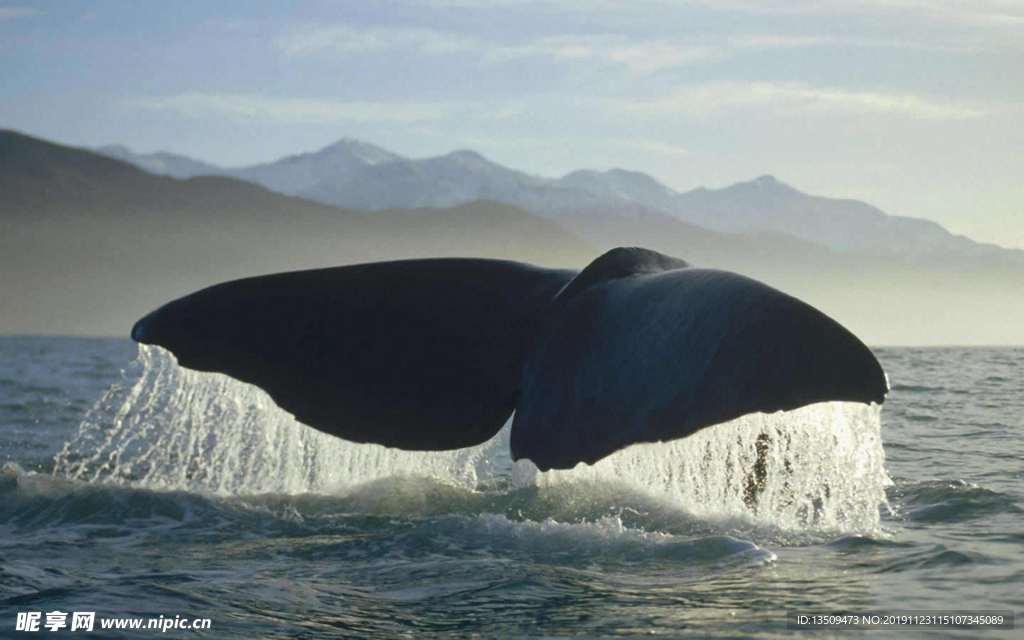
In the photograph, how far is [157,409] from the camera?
→ 60.3 feet

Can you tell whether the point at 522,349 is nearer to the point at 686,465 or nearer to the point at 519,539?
the point at 519,539

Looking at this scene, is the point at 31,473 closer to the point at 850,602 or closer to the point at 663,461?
the point at 663,461

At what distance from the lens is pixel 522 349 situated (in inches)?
215

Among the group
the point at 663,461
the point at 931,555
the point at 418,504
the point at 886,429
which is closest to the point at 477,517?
the point at 418,504

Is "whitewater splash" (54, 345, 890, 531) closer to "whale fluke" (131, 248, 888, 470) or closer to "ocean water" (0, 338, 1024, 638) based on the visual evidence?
"ocean water" (0, 338, 1024, 638)

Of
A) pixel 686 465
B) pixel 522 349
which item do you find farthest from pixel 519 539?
pixel 522 349

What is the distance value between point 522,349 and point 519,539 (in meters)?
1.12

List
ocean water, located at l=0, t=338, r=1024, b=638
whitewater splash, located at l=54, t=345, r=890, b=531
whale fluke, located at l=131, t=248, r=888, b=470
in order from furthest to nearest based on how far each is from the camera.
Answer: whitewater splash, located at l=54, t=345, r=890, b=531 → ocean water, located at l=0, t=338, r=1024, b=638 → whale fluke, located at l=131, t=248, r=888, b=470

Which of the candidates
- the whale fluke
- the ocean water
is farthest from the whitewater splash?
the whale fluke

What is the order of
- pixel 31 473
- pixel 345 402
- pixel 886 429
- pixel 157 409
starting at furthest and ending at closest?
pixel 157 409 < pixel 886 429 < pixel 31 473 < pixel 345 402

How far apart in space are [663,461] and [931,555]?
6.17 ft

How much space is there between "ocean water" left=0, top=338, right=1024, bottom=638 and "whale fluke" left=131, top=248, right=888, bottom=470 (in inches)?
7.8

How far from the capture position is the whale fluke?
169 inches

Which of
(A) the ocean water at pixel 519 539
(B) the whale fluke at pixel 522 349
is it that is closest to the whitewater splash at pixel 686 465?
(A) the ocean water at pixel 519 539
